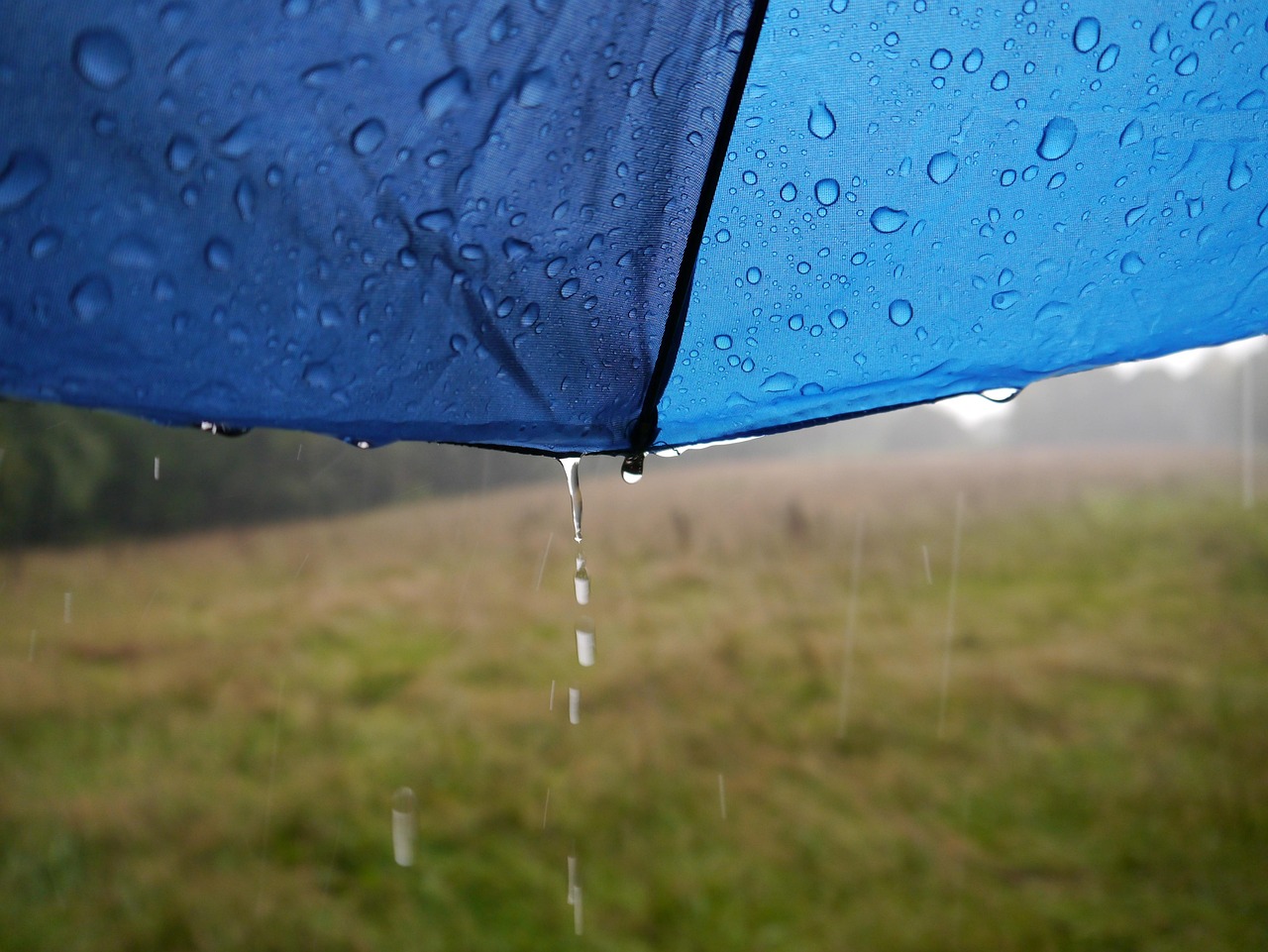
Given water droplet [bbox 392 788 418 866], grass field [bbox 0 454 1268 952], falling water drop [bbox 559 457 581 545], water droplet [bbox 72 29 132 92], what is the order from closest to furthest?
water droplet [bbox 72 29 132 92], falling water drop [bbox 559 457 581 545], grass field [bbox 0 454 1268 952], water droplet [bbox 392 788 418 866]

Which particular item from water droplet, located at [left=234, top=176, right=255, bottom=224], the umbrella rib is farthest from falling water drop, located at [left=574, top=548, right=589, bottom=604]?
water droplet, located at [left=234, top=176, right=255, bottom=224]

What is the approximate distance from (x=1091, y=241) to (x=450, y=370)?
726mm

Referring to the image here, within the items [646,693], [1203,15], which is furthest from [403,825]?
[1203,15]

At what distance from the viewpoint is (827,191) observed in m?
0.76

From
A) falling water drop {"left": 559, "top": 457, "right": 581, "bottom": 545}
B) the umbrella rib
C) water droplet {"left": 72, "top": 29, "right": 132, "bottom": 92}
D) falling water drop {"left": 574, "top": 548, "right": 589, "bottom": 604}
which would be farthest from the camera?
falling water drop {"left": 574, "top": 548, "right": 589, "bottom": 604}

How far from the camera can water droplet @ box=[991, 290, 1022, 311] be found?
841mm

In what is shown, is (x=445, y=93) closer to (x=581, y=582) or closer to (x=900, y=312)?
(x=900, y=312)

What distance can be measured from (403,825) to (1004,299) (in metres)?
4.08

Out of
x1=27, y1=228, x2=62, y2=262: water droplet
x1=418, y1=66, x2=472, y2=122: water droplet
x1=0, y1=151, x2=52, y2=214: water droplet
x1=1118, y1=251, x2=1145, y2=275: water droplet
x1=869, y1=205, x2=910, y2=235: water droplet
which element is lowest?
x1=27, y1=228, x2=62, y2=262: water droplet

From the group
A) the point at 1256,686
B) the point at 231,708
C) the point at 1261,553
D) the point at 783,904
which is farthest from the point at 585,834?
the point at 1261,553

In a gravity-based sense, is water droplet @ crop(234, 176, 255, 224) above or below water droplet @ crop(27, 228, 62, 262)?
above

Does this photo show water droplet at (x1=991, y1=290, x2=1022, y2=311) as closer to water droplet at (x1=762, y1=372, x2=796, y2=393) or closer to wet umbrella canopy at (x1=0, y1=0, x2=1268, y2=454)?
wet umbrella canopy at (x1=0, y1=0, x2=1268, y2=454)

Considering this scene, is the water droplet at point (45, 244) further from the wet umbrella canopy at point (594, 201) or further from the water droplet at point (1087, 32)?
the water droplet at point (1087, 32)

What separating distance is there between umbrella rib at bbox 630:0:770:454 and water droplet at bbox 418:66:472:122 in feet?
0.76
